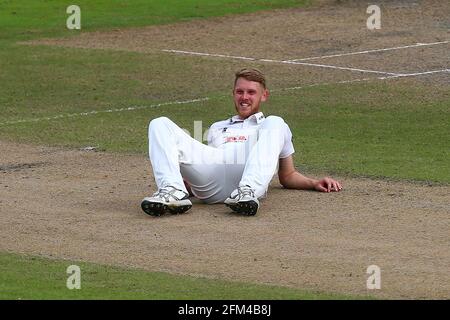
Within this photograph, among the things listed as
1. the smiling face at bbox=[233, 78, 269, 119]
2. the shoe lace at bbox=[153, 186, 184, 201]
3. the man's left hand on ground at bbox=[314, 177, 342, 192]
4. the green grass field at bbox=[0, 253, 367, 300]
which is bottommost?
the green grass field at bbox=[0, 253, 367, 300]

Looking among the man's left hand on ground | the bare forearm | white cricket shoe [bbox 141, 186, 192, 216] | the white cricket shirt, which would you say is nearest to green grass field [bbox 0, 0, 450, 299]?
the man's left hand on ground

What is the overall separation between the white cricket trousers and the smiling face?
0.83 ft

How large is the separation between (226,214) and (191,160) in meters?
0.60

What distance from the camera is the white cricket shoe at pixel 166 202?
12102mm

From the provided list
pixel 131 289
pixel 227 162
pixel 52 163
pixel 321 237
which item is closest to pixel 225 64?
pixel 52 163

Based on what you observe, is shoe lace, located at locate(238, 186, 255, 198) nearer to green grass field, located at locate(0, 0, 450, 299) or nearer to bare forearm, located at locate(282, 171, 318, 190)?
bare forearm, located at locate(282, 171, 318, 190)

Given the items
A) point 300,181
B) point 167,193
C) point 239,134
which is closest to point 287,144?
point 239,134

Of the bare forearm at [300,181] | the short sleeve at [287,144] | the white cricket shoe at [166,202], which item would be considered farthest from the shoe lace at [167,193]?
the bare forearm at [300,181]

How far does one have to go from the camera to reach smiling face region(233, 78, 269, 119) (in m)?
12.9

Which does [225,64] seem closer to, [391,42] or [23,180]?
[391,42]

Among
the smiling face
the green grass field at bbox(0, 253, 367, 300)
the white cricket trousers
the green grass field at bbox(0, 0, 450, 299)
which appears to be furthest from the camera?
the smiling face

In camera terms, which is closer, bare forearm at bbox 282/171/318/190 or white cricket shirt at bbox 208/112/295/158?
white cricket shirt at bbox 208/112/295/158

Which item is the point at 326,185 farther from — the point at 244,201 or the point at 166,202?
the point at 166,202

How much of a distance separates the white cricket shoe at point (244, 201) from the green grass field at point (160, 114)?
1.89 meters
